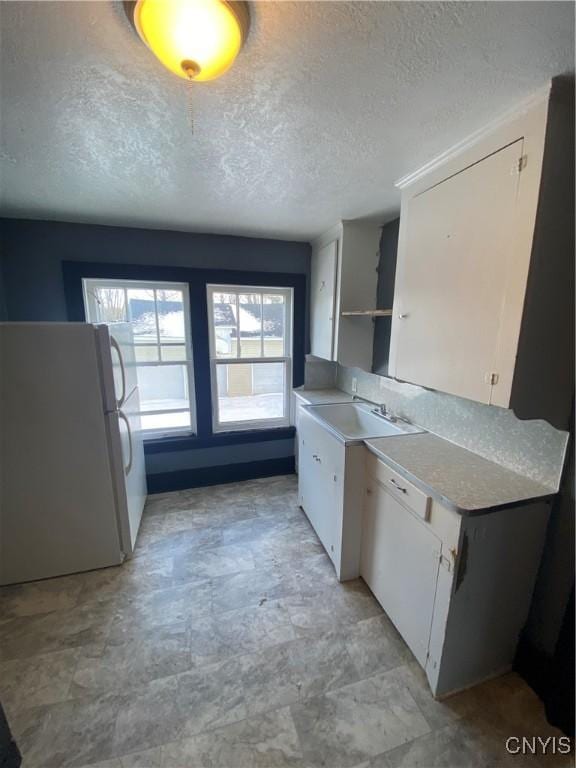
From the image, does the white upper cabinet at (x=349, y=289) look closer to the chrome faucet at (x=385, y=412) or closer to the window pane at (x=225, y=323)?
the chrome faucet at (x=385, y=412)

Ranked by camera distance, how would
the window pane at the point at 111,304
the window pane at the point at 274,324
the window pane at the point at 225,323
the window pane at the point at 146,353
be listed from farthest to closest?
the window pane at the point at 274,324
the window pane at the point at 225,323
the window pane at the point at 146,353
the window pane at the point at 111,304

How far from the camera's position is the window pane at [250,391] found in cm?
308

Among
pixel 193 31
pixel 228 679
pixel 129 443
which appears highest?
pixel 193 31

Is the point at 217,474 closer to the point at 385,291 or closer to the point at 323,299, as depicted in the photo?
the point at 323,299

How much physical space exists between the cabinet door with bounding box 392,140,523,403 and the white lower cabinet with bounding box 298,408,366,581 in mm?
605

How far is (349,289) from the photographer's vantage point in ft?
8.02

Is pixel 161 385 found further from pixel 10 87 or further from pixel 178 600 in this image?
pixel 10 87

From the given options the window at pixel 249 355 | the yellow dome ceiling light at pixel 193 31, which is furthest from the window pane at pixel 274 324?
the yellow dome ceiling light at pixel 193 31

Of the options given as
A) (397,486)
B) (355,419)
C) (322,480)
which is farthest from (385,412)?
(397,486)

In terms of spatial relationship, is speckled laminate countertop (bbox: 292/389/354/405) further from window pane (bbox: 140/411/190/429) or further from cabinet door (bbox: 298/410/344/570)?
window pane (bbox: 140/411/190/429)

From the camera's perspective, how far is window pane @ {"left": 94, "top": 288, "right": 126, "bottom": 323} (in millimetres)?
2680

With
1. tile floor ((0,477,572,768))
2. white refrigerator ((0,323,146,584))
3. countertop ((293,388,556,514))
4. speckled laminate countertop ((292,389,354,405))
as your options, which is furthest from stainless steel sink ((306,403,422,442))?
white refrigerator ((0,323,146,584))

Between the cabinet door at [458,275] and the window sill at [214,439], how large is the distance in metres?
1.73

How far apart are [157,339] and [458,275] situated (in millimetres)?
2433
